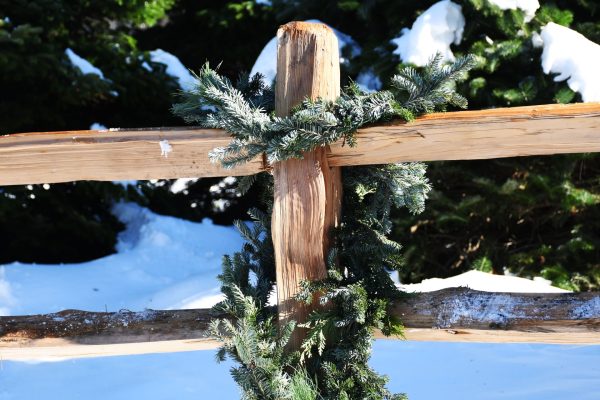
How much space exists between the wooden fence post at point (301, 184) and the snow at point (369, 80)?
257cm

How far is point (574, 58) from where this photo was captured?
4461 mm

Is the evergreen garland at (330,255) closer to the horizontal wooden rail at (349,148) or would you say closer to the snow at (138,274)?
the horizontal wooden rail at (349,148)

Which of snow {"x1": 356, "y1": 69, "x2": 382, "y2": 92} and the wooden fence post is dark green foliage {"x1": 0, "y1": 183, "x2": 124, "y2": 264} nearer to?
snow {"x1": 356, "y1": 69, "x2": 382, "y2": 92}

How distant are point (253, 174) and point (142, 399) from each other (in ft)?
4.76

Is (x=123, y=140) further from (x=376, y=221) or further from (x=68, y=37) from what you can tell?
(x=68, y=37)

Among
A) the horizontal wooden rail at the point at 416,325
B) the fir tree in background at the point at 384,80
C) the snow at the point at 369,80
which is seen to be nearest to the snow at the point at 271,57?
the fir tree in background at the point at 384,80

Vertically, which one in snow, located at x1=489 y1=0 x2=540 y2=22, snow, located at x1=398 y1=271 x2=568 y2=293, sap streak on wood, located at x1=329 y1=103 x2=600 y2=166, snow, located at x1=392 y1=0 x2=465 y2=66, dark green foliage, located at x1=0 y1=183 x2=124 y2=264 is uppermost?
snow, located at x1=489 y1=0 x2=540 y2=22

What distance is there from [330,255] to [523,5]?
9.37 feet

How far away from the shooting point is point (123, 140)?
2.63 m

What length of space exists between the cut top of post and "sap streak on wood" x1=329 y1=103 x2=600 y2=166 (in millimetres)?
245

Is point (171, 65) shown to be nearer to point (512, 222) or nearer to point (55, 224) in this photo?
point (55, 224)

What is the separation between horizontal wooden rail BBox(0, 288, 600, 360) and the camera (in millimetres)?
2553

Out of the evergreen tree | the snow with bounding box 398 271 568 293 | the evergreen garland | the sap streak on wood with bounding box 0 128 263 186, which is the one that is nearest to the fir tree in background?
the evergreen tree

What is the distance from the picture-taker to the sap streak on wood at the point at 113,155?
2.61m
